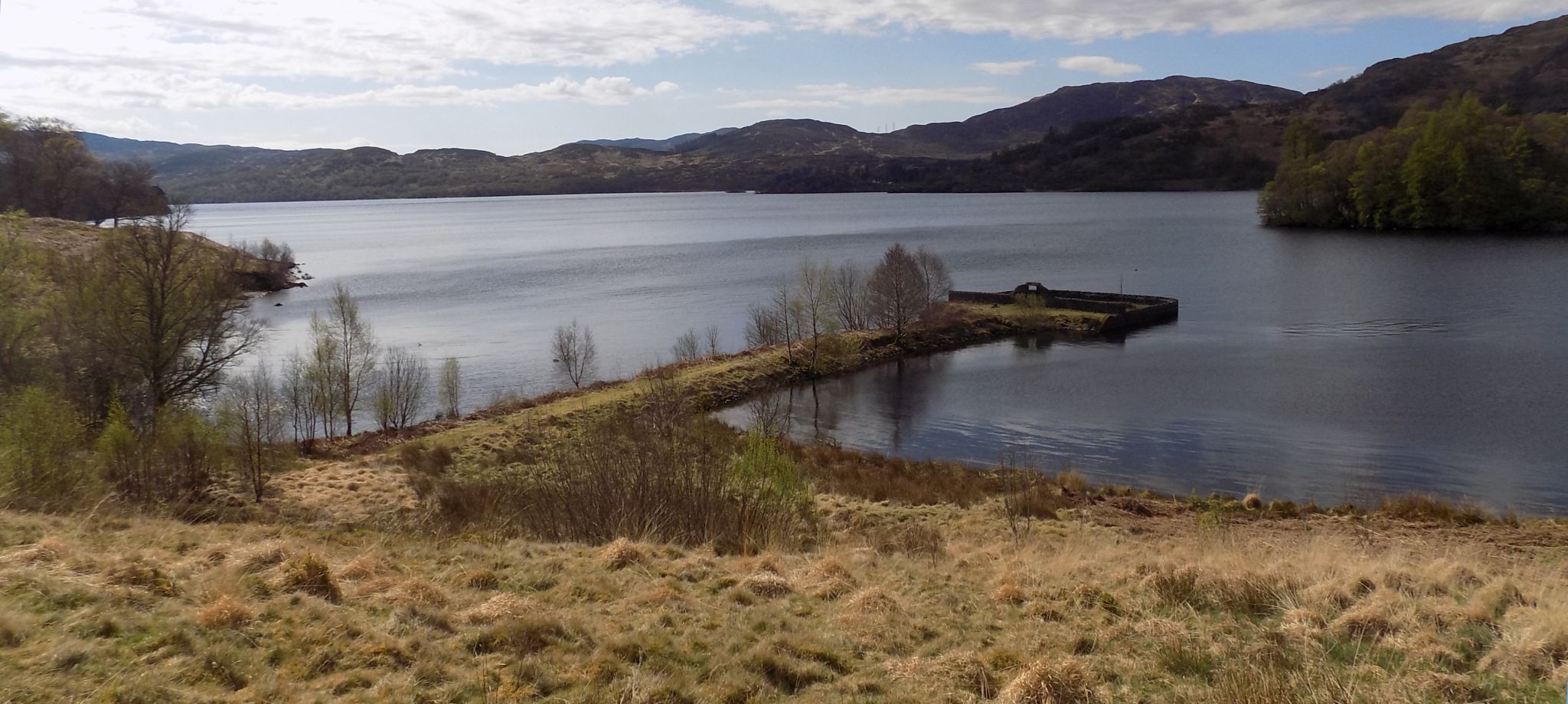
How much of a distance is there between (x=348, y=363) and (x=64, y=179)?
60301mm

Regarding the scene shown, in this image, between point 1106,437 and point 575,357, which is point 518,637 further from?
point 575,357

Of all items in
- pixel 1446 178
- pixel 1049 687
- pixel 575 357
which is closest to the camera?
pixel 1049 687

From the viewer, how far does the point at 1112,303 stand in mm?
56562

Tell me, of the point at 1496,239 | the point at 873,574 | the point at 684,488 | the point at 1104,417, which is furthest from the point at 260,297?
the point at 1496,239

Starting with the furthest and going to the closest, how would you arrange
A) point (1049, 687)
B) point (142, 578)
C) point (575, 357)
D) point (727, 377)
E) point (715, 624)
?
point (575, 357) → point (727, 377) → point (715, 624) → point (142, 578) → point (1049, 687)

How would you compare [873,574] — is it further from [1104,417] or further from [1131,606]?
[1104,417]

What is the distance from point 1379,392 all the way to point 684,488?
30.6 meters

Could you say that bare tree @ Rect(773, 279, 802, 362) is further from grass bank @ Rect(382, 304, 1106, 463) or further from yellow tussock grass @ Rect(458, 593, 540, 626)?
yellow tussock grass @ Rect(458, 593, 540, 626)

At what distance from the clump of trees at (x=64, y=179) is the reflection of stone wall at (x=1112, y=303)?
57434 mm

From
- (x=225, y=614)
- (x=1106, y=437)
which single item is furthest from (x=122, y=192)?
(x=225, y=614)

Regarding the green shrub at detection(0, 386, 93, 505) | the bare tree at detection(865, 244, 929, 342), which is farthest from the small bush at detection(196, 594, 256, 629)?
the bare tree at detection(865, 244, 929, 342)

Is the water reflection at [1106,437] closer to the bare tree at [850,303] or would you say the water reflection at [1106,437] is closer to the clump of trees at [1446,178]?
the bare tree at [850,303]

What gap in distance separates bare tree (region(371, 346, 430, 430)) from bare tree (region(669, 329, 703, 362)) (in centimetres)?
1243

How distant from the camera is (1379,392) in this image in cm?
3366
